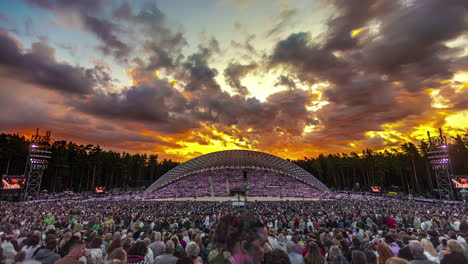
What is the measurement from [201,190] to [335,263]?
56.5 m

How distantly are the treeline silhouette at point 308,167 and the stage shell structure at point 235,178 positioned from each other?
28.7 metres

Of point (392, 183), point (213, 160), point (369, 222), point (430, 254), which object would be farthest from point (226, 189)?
point (392, 183)

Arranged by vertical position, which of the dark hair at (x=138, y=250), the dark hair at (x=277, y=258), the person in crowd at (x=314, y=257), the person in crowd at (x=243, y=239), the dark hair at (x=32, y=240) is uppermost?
the person in crowd at (x=243, y=239)

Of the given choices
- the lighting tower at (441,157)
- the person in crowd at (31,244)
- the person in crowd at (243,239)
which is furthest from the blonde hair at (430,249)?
the lighting tower at (441,157)

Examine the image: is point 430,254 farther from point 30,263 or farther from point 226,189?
point 226,189

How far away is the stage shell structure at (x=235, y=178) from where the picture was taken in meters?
57.4

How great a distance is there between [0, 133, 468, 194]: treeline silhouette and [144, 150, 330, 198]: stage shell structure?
94.2 feet

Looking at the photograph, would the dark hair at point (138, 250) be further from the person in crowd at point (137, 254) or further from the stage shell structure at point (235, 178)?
the stage shell structure at point (235, 178)

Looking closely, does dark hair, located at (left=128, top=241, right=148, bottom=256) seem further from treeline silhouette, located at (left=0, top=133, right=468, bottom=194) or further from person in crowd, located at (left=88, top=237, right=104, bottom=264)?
treeline silhouette, located at (left=0, top=133, right=468, bottom=194)

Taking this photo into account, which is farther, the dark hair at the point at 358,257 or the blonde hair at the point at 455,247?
the blonde hair at the point at 455,247

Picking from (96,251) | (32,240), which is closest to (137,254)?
(96,251)

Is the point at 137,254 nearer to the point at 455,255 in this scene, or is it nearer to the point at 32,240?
the point at 32,240

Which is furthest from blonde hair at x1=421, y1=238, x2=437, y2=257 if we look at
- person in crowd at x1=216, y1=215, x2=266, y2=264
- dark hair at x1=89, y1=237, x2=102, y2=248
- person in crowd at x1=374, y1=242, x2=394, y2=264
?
dark hair at x1=89, y1=237, x2=102, y2=248

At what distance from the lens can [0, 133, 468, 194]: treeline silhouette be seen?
56.3 m
